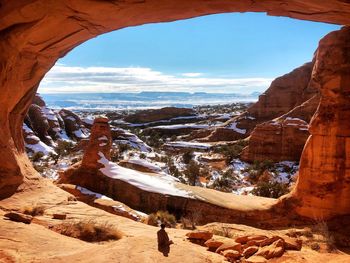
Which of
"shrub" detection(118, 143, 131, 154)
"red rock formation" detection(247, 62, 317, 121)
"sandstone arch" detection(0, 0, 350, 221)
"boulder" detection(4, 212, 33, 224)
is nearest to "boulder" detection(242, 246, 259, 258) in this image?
"boulder" detection(4, 212, 33, 224)

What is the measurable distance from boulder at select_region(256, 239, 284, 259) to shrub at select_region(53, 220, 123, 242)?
303cm

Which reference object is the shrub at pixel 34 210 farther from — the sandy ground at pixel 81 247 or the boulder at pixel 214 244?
the boulder at pixel 214 244

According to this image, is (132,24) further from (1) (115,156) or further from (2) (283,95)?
(2) (283,95)

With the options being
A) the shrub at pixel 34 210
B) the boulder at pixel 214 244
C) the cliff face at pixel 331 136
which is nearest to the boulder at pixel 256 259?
the boulder at pixel 214 244

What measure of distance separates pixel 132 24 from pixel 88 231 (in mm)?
4615

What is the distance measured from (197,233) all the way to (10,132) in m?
6.24

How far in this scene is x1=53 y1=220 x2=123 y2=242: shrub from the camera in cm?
770

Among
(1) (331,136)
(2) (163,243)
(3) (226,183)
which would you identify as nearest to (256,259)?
(2) (163,243)

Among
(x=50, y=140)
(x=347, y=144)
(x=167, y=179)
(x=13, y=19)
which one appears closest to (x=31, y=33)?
(x=13, y=19)

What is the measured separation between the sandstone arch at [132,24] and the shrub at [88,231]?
95.2 inches

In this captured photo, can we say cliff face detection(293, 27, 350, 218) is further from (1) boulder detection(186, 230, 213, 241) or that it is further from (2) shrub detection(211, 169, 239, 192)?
(2) shrub detection(211, 169, 239, 192)

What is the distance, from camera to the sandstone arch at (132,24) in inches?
277

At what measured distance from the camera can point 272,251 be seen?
25.3 feet

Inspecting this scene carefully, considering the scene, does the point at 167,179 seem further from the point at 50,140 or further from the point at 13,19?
the point at 50,140
